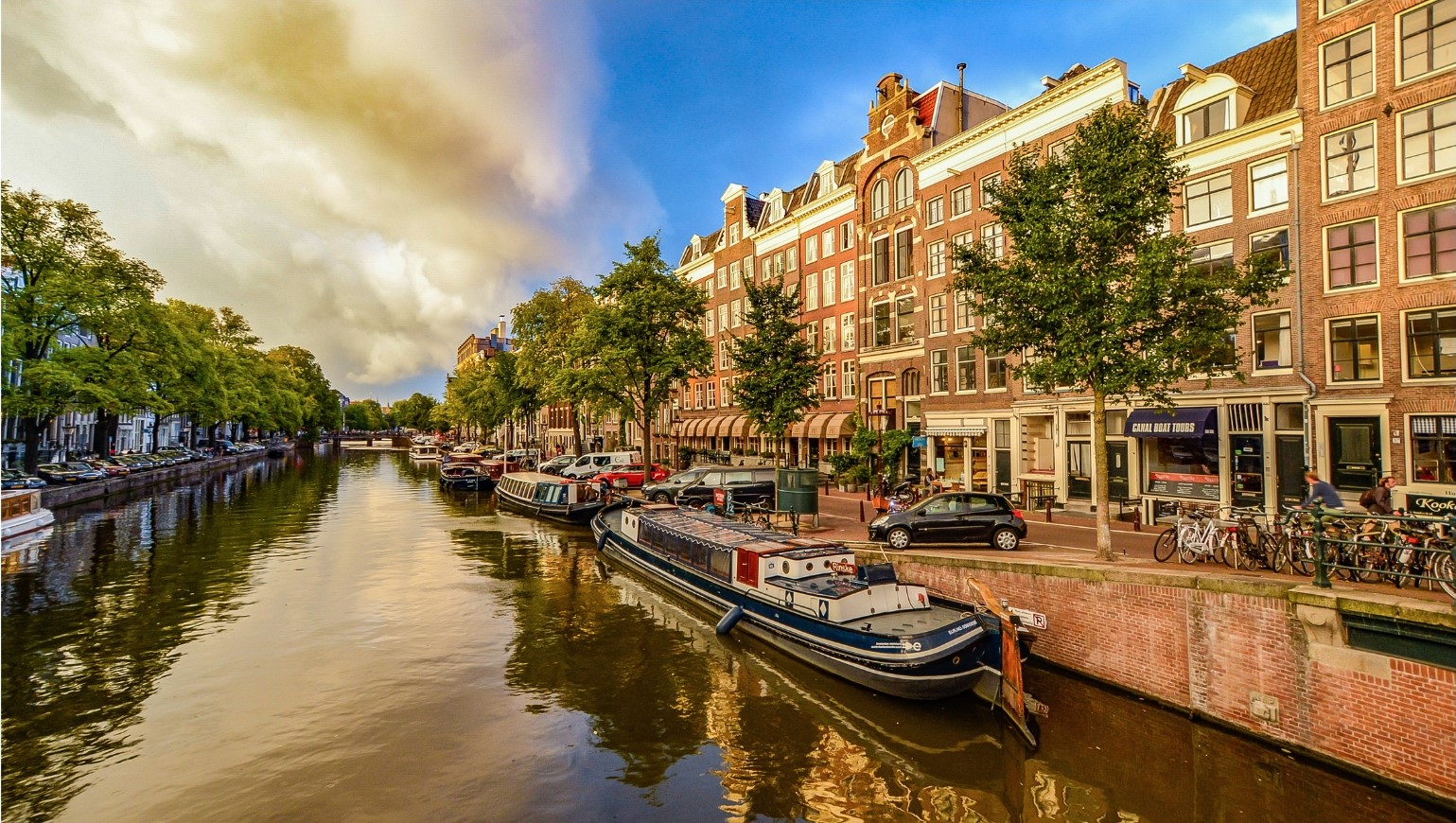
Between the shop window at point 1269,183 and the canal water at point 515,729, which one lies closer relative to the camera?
the canal water at point 515,729

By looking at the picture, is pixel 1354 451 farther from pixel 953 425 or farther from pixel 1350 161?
pixel 953 425

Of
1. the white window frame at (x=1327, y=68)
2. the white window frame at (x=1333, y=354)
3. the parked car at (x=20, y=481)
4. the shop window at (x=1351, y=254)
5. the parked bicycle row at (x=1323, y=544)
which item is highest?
the white window frame at (x=1327, y=68)

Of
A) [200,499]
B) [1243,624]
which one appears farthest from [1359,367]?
[200,499]

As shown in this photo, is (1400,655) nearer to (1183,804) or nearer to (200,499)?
(1183,804)

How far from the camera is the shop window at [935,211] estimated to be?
120ft

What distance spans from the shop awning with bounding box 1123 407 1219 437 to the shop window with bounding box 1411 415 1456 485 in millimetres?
5341

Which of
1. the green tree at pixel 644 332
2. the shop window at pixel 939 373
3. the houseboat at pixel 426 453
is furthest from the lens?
the houseboat at pixel 426 453

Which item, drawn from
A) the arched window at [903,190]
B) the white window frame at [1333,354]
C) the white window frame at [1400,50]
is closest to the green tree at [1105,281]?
the white window frame at [1333,354]

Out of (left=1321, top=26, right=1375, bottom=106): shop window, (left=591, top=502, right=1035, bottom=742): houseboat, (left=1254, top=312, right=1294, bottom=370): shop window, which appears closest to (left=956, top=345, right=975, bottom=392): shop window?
(left=1254, top=312, right=1294, bottom=370): shop window

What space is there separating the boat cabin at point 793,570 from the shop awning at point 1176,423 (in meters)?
15.1

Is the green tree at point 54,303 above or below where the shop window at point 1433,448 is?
above

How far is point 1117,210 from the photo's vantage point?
1734 cm

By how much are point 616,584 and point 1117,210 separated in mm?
20140

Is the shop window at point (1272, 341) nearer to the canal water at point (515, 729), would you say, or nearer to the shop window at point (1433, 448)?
the shop window at point (1433, 448)
